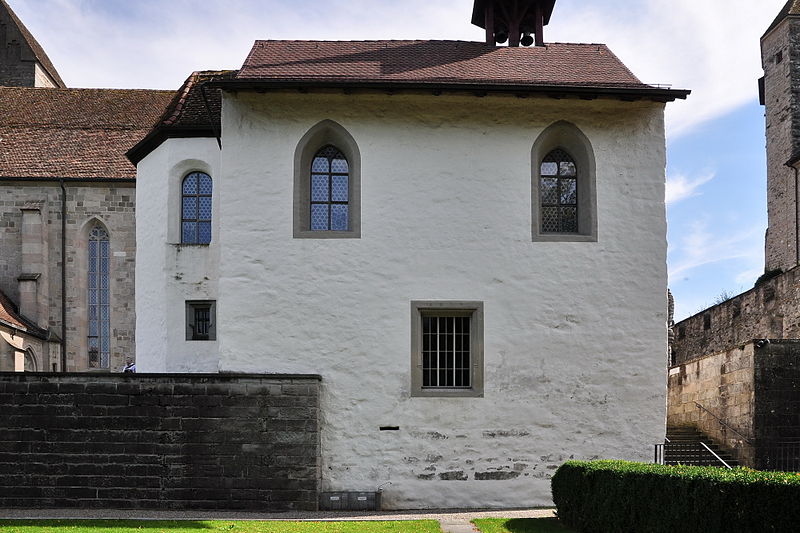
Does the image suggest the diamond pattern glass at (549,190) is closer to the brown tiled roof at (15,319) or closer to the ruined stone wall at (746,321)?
the ruined stone wall at (746,321)

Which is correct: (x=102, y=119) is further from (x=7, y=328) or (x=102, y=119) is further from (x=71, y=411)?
(x=71, y=411)

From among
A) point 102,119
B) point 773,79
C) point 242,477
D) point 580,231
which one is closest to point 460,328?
point 580,231

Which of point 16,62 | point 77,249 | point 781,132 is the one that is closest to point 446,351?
point 77,249

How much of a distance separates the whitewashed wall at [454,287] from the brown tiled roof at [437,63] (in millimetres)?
474

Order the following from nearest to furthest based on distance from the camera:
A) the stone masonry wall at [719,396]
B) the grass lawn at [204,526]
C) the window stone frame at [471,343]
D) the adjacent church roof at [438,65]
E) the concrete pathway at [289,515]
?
the grass lawn at [204,526] → the concrete pathway at [289,515] → the window stone frame at [471,343] → the adjacent church roof at [438,65] → the stone masonry wall at [719,396]

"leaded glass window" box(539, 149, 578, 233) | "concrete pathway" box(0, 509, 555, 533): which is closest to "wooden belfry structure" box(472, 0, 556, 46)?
"leaded glass window" box(539, 149, 578, 233)

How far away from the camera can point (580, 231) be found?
17.8 meters

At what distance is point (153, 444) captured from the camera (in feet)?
52.1

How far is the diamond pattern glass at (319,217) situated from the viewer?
1755cm

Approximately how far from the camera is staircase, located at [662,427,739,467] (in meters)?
18.0

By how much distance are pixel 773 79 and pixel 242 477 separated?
34.4 metres

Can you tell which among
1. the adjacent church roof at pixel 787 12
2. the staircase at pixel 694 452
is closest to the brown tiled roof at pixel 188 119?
the staircase at pixel 694 452

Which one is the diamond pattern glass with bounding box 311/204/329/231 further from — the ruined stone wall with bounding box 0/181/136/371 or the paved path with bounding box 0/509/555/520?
the ruined stone wall with bounding box 0/181/136/371

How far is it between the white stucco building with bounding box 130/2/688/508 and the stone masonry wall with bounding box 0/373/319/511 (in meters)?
0.91
